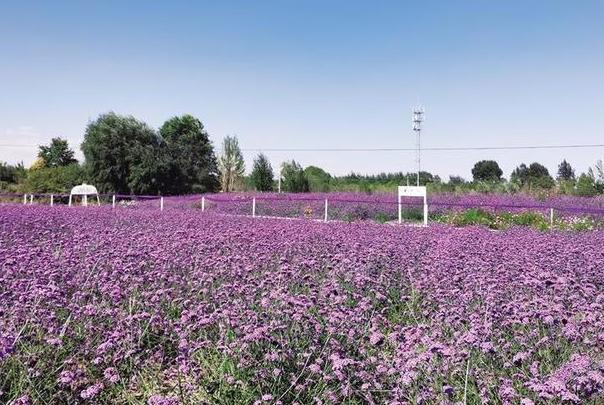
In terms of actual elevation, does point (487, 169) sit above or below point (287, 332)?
above

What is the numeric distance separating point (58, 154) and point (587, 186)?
56.6m

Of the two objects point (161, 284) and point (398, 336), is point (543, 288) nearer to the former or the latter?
point (398, 336)

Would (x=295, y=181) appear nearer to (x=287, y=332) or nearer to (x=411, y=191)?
(x=411, y=191)

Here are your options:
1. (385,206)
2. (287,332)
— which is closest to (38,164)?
(385,206)

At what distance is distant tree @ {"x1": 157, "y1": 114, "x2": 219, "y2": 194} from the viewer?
40.7 m

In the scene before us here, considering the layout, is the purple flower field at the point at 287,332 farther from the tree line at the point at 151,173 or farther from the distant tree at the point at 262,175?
the distant tree at the point at 262,175

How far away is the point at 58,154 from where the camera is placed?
66.7 meters

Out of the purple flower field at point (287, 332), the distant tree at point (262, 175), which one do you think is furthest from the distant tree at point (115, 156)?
the purple flower field at point (287, 332)

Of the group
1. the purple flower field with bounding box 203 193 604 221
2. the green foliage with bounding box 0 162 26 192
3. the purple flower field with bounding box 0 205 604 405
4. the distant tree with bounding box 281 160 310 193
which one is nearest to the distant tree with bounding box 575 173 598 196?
the purple flower field with bounding box 203 193 604 221

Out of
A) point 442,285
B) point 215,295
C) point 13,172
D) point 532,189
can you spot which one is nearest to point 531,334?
point 442,285

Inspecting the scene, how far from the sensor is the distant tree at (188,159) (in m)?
40.7

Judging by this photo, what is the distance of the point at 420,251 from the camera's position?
293 inches

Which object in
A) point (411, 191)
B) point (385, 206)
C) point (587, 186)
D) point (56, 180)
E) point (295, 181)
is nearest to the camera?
point (411, 191)

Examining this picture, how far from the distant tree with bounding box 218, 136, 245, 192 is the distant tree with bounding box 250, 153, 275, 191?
6451 mm
